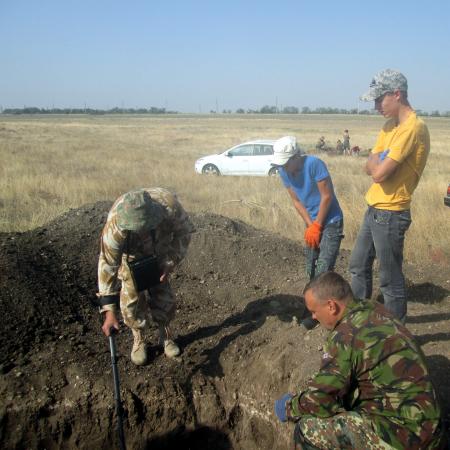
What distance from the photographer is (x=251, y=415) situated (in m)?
3.63

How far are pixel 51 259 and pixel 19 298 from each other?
3.08 feet

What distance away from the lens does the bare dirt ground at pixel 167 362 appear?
347 centimetres

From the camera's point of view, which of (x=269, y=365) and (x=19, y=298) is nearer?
(x=269, y=365)

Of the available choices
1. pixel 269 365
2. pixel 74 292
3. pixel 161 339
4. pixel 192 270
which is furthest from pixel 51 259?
pixel 269 365

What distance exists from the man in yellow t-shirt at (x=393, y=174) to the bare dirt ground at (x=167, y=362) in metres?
0.82

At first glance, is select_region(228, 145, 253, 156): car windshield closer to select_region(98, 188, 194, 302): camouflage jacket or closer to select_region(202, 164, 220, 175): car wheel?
select_region(202, 164, 220, 175): car wheel

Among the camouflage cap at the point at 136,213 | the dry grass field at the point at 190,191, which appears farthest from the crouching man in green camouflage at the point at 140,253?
the dry grass field at the point at 190,191

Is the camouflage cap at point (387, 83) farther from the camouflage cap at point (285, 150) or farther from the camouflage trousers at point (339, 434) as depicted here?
the camouflage trousers at point (339, 434)

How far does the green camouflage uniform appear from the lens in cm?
323

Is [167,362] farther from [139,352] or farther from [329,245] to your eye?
[329,245]

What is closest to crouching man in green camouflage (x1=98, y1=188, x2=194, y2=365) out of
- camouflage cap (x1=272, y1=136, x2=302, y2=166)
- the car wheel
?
camouflage cap (x1=272, y1=136, x2=302, y2=166)

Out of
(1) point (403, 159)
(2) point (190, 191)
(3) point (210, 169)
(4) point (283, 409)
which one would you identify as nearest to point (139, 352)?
(4) point (283, 409)

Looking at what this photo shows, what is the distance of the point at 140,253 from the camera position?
3.47m

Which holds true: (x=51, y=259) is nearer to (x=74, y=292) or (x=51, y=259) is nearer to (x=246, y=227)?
(x=74, y=292)
